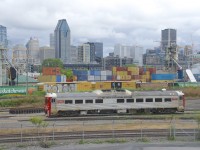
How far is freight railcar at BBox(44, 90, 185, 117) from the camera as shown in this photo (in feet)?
157

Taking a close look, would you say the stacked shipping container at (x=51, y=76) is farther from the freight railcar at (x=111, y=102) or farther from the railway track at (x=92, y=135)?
the railway track at (x=92, y=135)

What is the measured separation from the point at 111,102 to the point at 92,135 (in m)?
15.7

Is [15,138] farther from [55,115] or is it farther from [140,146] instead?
[55,115]

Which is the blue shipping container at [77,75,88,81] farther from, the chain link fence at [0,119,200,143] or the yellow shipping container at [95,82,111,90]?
the chain link fence at [0,119,200,143]

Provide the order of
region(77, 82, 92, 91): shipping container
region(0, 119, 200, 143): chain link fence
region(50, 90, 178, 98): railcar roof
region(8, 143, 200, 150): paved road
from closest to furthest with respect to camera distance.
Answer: region(8, 143, 200, 150): paved road, region(0, 119, 200, 143): chain link fence, region(50, 90, 178, 98): railcar roof, region(77, 82, 92, 91): shipping container

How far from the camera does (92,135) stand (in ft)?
109

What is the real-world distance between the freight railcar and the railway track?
12.9 meters

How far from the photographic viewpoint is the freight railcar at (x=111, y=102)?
47.7m

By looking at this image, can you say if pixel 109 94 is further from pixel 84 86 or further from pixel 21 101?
pixel 84 86

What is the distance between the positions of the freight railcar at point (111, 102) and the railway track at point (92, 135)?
42.4 feet

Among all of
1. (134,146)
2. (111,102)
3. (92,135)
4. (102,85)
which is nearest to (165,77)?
(102,85)

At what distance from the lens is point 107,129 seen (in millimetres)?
36750

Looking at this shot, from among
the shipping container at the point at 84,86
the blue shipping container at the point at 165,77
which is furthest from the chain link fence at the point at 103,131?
the blue shipping container at the point at 165,77

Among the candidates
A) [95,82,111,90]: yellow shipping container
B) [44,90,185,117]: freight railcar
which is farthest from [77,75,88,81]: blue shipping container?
[44,90,185,117]: freight railcar
